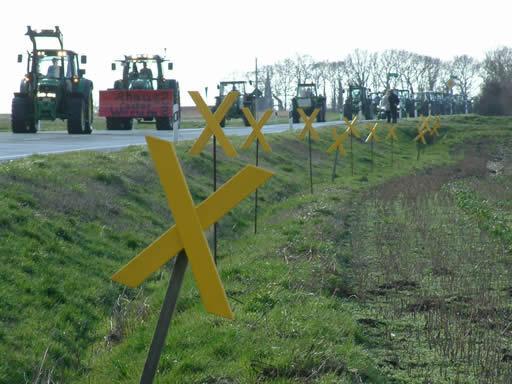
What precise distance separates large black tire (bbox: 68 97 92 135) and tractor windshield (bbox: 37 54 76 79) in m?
0.91

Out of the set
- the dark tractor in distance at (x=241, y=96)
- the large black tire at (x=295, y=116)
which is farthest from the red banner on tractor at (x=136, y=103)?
the large black tire at (x=295, y=116)

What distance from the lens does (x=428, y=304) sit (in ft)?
33.2

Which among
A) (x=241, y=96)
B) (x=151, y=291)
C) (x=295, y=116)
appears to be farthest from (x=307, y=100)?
(x=151, y=291)

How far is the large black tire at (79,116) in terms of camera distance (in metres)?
32.0

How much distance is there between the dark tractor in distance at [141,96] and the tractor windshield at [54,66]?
3.85 m

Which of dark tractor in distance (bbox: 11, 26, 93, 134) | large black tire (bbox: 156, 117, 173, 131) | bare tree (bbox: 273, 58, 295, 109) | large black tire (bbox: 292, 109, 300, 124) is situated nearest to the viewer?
dark tractor in distance (bbox: 11, 26, 93, 134)

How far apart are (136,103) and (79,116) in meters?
3.78

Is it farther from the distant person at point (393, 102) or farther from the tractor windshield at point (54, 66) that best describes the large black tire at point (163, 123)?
the distant person at point (393, 102)

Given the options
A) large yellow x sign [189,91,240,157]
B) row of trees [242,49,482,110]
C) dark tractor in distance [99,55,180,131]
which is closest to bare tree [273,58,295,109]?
row of trees [242,49,482,110]

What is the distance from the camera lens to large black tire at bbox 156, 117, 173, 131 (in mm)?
36969

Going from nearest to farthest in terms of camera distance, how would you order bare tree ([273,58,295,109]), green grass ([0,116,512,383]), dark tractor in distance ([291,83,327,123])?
green grass ([0,116,512,383])
dark tractor in distance ([291,83,327,123])
bare tree ([273,58,295,109])

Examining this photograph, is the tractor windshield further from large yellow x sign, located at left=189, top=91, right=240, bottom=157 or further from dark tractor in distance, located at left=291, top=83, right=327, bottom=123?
dark tractor in distance, located at left=291, top=83, right=327, bottom=123

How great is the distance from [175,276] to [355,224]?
12.5m

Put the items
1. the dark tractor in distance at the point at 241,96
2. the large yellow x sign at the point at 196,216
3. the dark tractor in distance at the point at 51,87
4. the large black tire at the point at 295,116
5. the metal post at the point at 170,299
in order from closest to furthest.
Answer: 1. the large yellow x sign at the point at 196,216
2. the metal post at the point at 170,299
3. the dark tractor in distance at the point at 51,87
4. the dark tractor in distance at the point at 241,96
5. the large black tire at the point at 295,116
